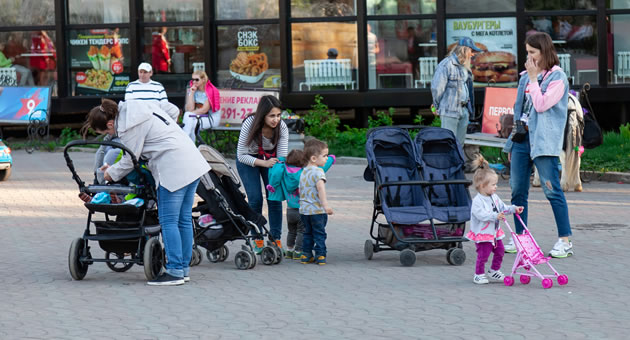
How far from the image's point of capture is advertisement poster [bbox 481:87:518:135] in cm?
1652

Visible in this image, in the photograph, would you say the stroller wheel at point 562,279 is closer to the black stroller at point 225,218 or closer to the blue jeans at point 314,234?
the blue jeans at point 314,234

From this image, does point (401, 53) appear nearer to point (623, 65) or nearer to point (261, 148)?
point (623, 65)

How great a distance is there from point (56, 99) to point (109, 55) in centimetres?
139

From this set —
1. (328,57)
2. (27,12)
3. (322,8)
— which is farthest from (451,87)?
(27,12)

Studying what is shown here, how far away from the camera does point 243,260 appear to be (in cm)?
927

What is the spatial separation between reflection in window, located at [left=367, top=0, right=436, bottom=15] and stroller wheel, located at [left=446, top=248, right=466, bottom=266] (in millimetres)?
12684

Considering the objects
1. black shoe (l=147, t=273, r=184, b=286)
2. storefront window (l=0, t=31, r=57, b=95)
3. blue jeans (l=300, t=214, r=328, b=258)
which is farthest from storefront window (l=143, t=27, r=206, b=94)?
black shoe (l=147, t=273, r=184, b=286)

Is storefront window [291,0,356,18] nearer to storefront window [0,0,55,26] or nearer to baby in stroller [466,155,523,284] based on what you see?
storefront window [0,0,55,26]

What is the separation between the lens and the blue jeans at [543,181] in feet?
31.5

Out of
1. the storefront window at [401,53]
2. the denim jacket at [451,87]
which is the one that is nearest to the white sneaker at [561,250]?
the denim jacket at [451,87]

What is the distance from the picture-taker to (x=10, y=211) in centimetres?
1308

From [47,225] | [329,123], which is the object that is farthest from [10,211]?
[329,123]

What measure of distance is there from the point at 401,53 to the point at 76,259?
1366cm

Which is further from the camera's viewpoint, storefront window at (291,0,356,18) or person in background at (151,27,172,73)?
person in background at (151,27,172,73)
